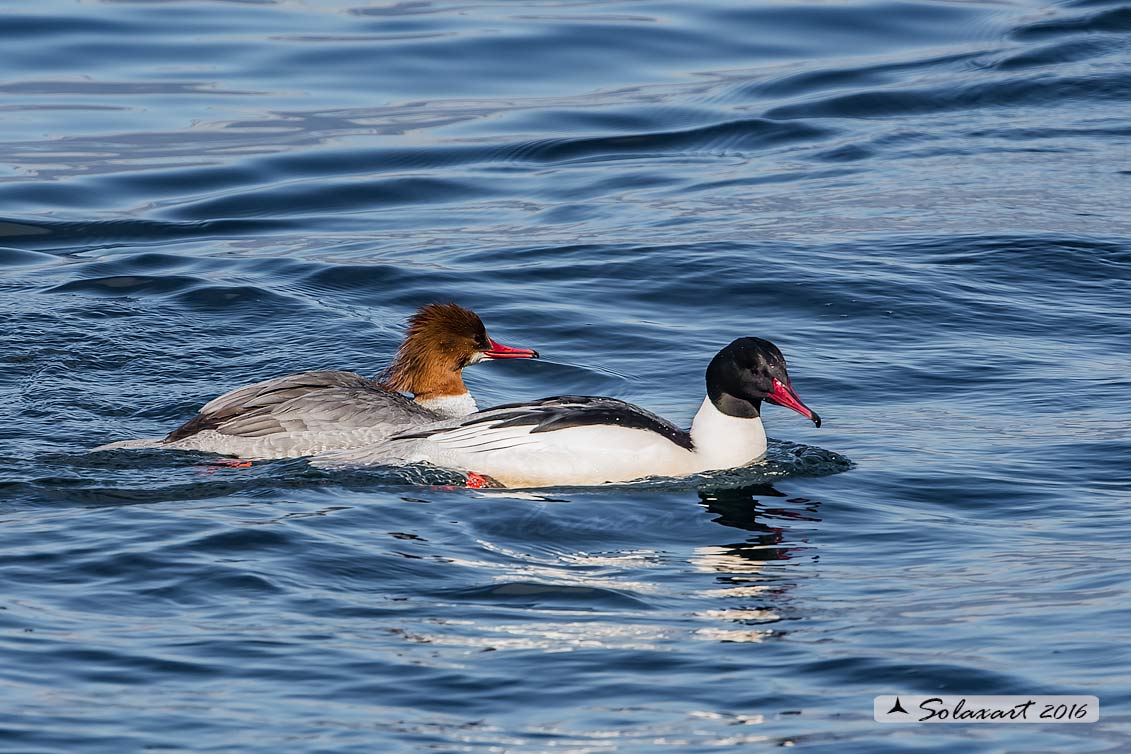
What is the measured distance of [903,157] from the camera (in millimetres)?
17781

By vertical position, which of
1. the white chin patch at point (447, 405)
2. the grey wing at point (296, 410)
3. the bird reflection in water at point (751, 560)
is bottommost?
the bird reflection in water at point (751, 560)

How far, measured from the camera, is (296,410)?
9.84 m

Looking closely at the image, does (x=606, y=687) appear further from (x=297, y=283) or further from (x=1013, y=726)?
(x=297, y=283)

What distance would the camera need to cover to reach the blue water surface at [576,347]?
6480 mm

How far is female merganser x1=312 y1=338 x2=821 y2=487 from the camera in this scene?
9.20 meters

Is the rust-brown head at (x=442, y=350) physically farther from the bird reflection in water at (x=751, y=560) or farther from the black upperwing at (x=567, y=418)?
the bird reflection in water at (x=751, y=560)

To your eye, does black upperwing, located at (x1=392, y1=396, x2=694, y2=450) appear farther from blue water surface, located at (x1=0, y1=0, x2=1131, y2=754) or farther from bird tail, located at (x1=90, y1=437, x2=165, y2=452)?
bird tail, located at (x1=90, y1=437, x2=165, y2=452)

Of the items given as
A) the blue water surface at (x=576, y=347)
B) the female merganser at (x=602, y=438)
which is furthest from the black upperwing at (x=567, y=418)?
the blue water surface at (x=576, y=347)

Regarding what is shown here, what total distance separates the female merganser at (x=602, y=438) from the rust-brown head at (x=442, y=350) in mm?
1190

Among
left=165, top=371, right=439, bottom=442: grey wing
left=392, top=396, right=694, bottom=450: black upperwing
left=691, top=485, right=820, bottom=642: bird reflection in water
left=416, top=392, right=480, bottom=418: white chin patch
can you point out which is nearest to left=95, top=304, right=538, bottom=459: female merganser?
left=165, top=371, right=439, bottom=442: grey wing

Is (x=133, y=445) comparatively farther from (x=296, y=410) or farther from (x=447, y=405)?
(x=447, y=405)

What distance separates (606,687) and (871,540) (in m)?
2.42

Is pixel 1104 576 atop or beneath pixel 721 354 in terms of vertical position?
beneath

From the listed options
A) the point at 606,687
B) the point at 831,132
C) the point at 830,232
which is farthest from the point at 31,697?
the point at 831,132
